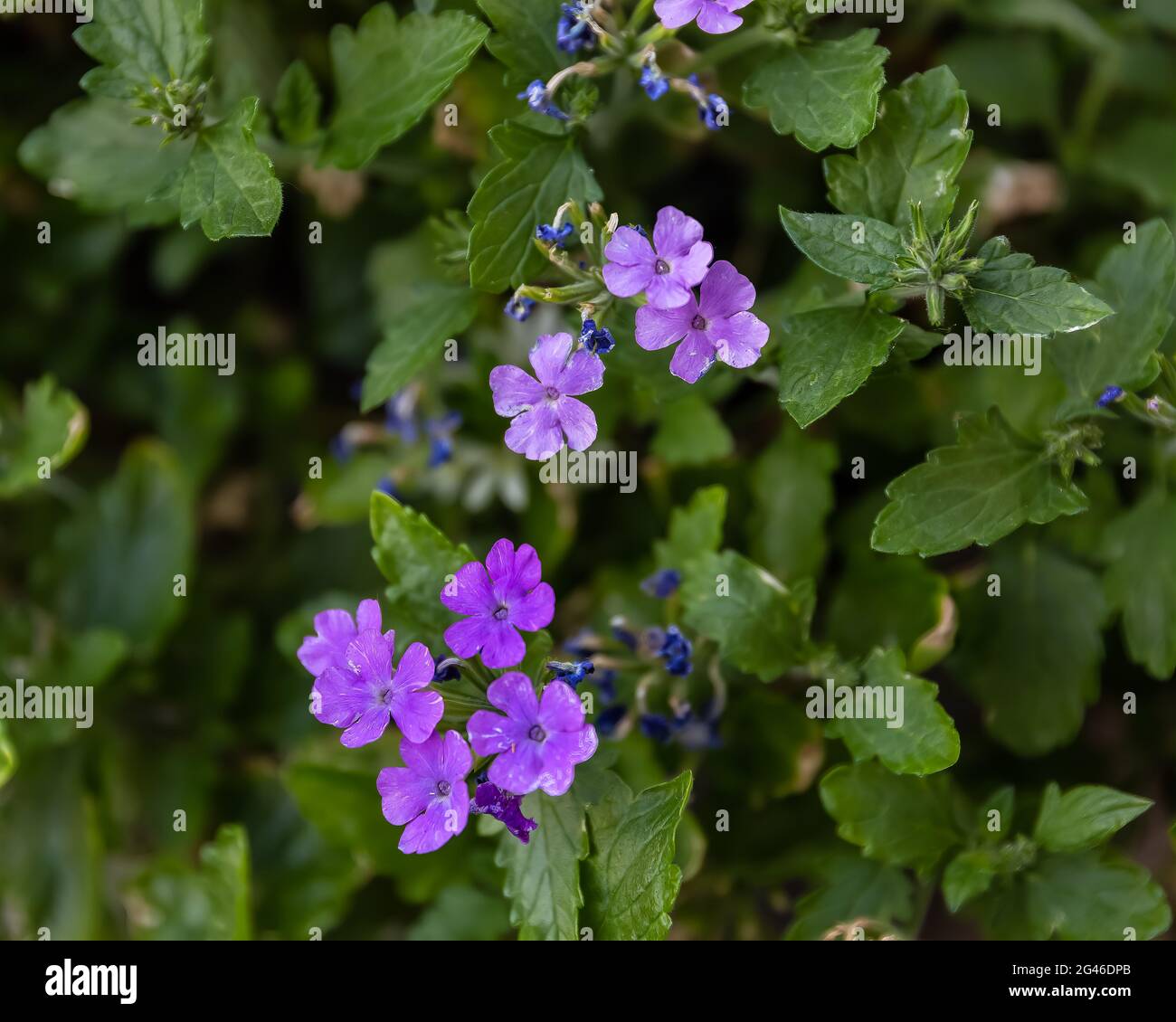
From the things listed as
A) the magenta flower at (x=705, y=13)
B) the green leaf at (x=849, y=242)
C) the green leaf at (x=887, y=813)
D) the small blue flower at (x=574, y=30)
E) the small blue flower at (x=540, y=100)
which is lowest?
the green leaf at (x=887, y=813)

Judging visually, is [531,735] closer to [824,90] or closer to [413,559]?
[413,559]

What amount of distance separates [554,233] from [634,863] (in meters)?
0.99

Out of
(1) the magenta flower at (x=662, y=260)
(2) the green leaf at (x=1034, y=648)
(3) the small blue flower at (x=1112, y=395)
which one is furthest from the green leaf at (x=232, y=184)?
(2) the green leaf at (x=1034, y=648)

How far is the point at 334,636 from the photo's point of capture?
1689 mm

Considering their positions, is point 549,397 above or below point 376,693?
above

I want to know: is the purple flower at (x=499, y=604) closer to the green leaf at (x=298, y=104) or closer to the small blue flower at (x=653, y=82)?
the small blue flower at (x=653, y=82)

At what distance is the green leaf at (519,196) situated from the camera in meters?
1.77

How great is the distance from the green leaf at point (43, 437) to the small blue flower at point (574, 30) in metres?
1.32

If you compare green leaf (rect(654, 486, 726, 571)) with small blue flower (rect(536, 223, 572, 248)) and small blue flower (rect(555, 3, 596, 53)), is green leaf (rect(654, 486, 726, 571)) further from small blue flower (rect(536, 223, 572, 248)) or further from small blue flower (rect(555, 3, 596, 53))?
small blue flower (rect(555, 3, 596, 53))

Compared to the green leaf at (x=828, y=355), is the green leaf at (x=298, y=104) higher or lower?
higher

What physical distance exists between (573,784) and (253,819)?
1.27 meters

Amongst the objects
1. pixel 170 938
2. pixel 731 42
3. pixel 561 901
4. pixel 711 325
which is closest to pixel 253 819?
pixel 170 938

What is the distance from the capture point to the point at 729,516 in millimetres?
2434

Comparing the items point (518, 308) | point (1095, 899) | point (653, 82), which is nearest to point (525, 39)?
point (653, 82)
